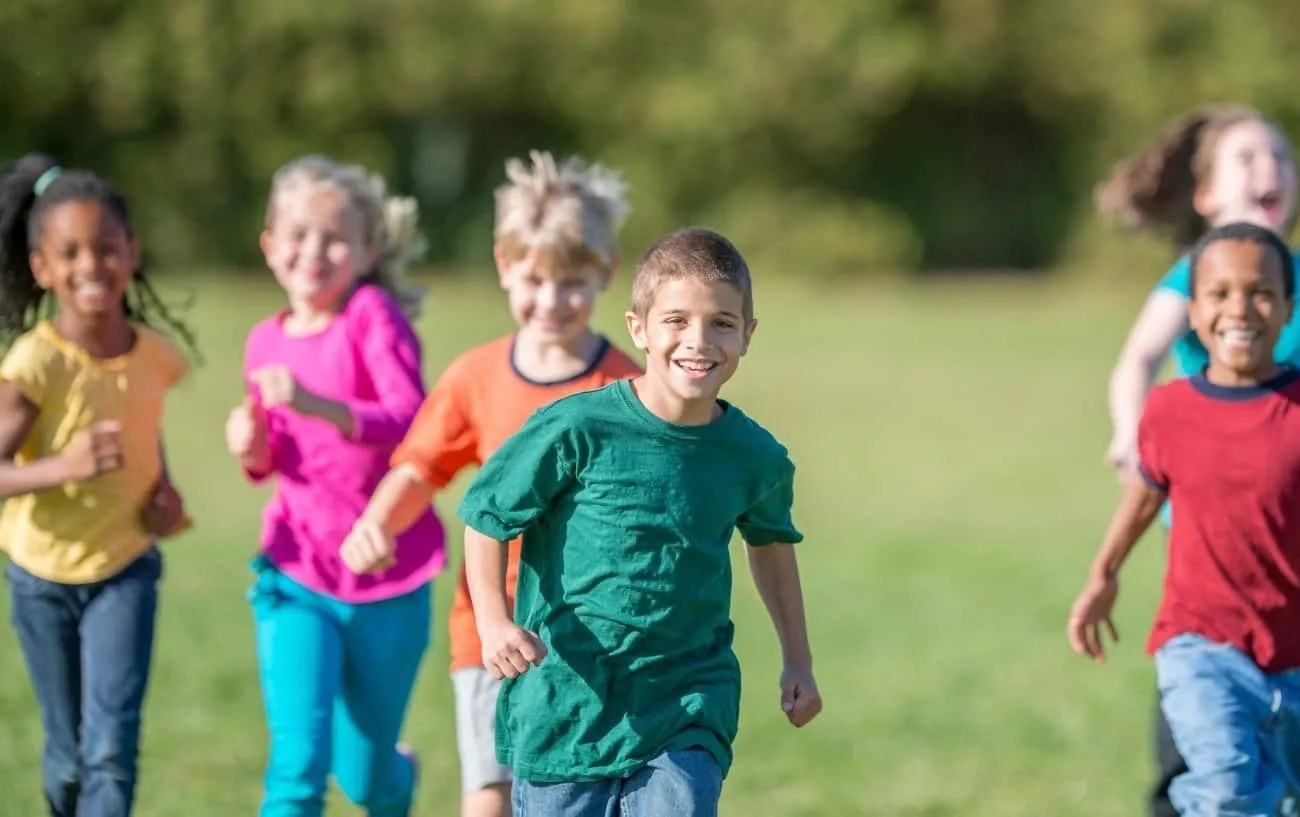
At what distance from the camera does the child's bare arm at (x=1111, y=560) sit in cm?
471

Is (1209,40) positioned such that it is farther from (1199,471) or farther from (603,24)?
(1199,471)

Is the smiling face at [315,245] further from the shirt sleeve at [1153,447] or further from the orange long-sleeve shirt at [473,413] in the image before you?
the shirt sleeve at [1153,447]

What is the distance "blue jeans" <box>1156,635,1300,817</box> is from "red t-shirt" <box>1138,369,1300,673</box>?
0.15 ft

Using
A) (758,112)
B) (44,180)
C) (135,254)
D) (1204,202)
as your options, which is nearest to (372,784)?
(135,254)

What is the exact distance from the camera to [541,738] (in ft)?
12.7

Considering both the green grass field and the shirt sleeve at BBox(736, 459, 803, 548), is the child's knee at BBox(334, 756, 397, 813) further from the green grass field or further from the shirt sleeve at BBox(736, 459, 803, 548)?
the shirt sleeve at BBox(736, 459, 803, 548)

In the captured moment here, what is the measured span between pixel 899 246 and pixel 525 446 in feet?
111

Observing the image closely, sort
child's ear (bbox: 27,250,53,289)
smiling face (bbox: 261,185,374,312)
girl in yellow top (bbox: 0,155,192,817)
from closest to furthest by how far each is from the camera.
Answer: girl in yellow top (bbox: 0,155,192,817)
child's ear (bbox: 27,250,53,289)
smiling face (bbox: 261,185,374,312)

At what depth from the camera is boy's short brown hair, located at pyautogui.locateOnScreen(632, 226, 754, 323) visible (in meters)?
3.86

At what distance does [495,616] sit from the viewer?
3.82 m

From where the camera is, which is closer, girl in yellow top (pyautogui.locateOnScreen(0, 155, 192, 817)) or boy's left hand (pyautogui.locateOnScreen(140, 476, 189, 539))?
girl in yellow top (pyautogui.locateOnScreen(0, 155, 192, 817))

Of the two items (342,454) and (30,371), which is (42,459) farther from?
(342,454)

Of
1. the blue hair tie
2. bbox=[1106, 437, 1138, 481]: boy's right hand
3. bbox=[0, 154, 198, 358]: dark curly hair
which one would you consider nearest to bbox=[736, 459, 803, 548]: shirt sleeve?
bbox=[1106, 437, 1138, 481]: boy's right hand

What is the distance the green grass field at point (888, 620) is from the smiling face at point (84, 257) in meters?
1.76
